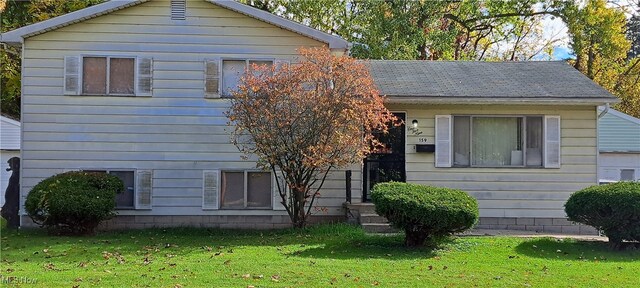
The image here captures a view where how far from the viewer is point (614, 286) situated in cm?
820

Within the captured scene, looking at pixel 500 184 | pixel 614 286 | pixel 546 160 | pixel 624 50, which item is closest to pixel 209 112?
pixel 500 184

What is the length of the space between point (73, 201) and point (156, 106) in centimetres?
283

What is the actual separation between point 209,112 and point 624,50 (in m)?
23.3

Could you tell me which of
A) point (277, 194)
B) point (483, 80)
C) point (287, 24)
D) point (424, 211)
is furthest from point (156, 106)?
point (483, 80)

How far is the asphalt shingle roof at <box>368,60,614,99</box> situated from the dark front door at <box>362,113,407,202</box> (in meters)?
1.12

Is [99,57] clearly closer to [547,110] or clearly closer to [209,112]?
[209,112]

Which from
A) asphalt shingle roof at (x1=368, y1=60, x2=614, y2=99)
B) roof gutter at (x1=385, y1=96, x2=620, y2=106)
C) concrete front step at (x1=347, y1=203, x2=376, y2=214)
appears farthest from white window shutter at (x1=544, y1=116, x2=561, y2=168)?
concrete front step at (x1=347, y1=203, x2=376, y2=214)

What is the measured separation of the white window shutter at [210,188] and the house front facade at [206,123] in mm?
22

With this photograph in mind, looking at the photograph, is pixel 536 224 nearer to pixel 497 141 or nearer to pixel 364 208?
pixel 497 141

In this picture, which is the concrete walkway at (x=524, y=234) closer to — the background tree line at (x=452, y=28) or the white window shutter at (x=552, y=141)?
the white window shutter at (x=552, y=141)

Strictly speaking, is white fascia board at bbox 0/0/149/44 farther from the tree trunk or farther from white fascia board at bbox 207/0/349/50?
the tree trunk

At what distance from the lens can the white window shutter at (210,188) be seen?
13727 mm

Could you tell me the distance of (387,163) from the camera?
14.2 metres

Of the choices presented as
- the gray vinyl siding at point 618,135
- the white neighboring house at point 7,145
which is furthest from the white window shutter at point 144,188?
the gray vinyl siding at point 618,135
